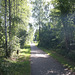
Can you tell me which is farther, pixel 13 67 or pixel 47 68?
pixel 47 68

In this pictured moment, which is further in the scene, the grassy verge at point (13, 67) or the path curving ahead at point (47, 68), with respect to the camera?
the path curving ahead at point (47, 68)

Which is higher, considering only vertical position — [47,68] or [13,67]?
[13,67]

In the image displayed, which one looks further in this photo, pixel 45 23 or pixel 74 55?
pixel 45 23

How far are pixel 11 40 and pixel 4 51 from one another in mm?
1435

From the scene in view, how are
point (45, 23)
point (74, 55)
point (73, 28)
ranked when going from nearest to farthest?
point (74, 55), point (73, 28), point (45, 23)

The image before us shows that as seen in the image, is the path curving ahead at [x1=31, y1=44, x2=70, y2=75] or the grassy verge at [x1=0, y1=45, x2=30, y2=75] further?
the path curving ahead at [x1=31, y1=44, x2=70, y2=75]

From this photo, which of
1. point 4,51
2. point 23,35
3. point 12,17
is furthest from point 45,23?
point 4,51

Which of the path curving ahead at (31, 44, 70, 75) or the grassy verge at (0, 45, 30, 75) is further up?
the grassy verge at (0, 45, 30, 75)

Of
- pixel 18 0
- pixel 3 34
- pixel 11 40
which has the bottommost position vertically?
pixel 11 40

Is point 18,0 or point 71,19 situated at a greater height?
point 18,0

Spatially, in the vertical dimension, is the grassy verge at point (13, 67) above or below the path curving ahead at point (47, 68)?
above

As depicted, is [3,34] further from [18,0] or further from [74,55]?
[74,55]

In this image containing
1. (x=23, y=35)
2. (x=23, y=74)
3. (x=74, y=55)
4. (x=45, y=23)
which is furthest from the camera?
(x=45, y=23)

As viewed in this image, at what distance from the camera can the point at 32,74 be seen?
6398 millimetres
